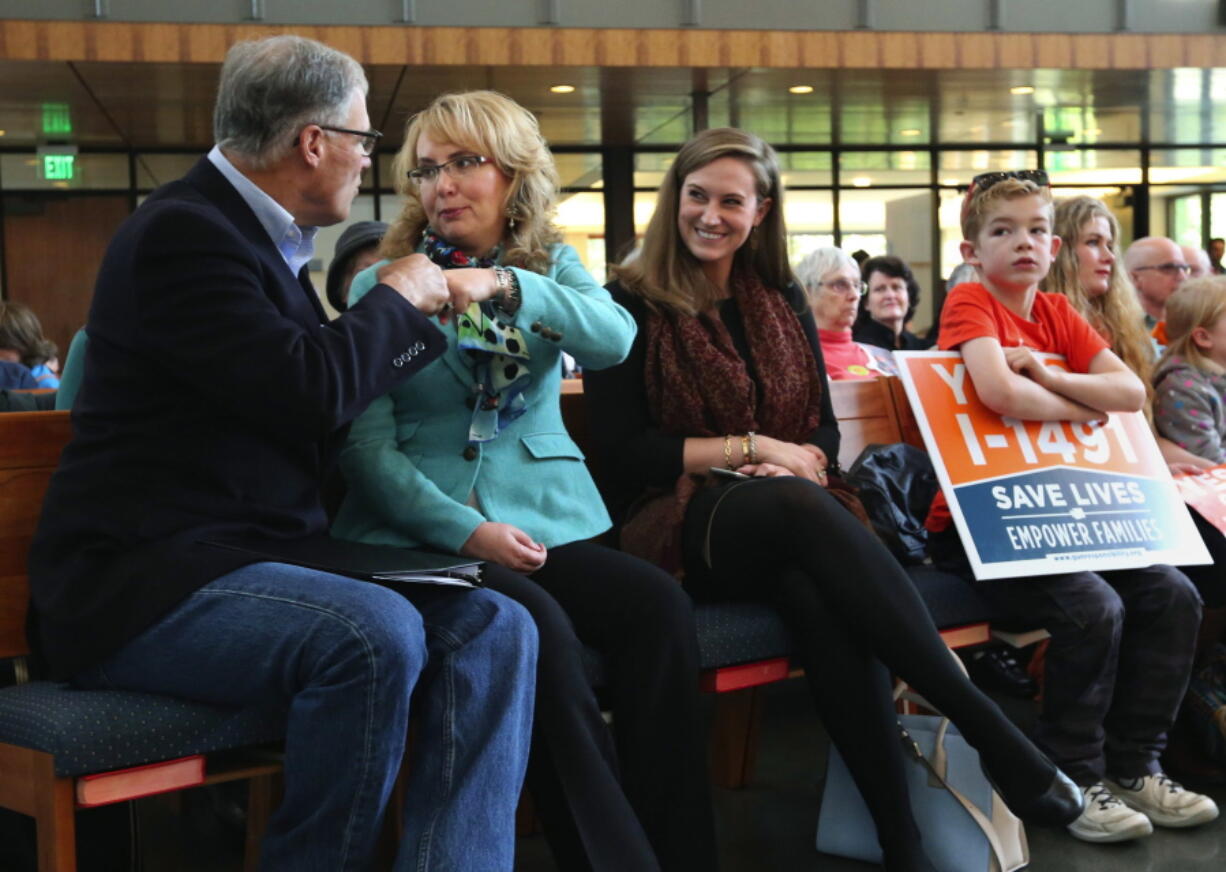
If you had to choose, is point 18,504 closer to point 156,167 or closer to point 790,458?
point 790,458

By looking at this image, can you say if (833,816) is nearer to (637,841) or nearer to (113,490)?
(637,841)

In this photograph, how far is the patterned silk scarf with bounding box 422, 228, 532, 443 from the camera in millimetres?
2852

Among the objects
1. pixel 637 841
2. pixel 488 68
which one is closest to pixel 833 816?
pixel 637 841

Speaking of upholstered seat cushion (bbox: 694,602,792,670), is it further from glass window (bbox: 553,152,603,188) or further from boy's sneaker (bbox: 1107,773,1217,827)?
glass window (bbox: 553,152,603,188)

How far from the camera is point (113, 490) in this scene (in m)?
2.31

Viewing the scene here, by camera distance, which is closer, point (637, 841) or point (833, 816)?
point (637, 841)

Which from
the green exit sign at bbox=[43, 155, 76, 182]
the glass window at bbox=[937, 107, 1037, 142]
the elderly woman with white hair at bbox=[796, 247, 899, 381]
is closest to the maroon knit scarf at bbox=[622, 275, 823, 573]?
the elderly woman with white hair at bbox=[796, 247, 899, 381]

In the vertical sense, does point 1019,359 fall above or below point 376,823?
above

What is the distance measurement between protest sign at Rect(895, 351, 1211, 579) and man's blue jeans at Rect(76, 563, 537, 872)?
63.2 inches

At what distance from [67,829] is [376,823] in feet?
1.76

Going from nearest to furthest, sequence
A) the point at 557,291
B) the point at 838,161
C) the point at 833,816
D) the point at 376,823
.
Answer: the point at 376,823
the point at 557,291
the point at 833,816
the point at 838,161

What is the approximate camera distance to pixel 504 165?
3.06m

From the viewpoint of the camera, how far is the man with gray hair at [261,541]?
2158mm

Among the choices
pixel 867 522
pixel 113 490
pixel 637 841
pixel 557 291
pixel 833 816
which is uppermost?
pixel 557 291
